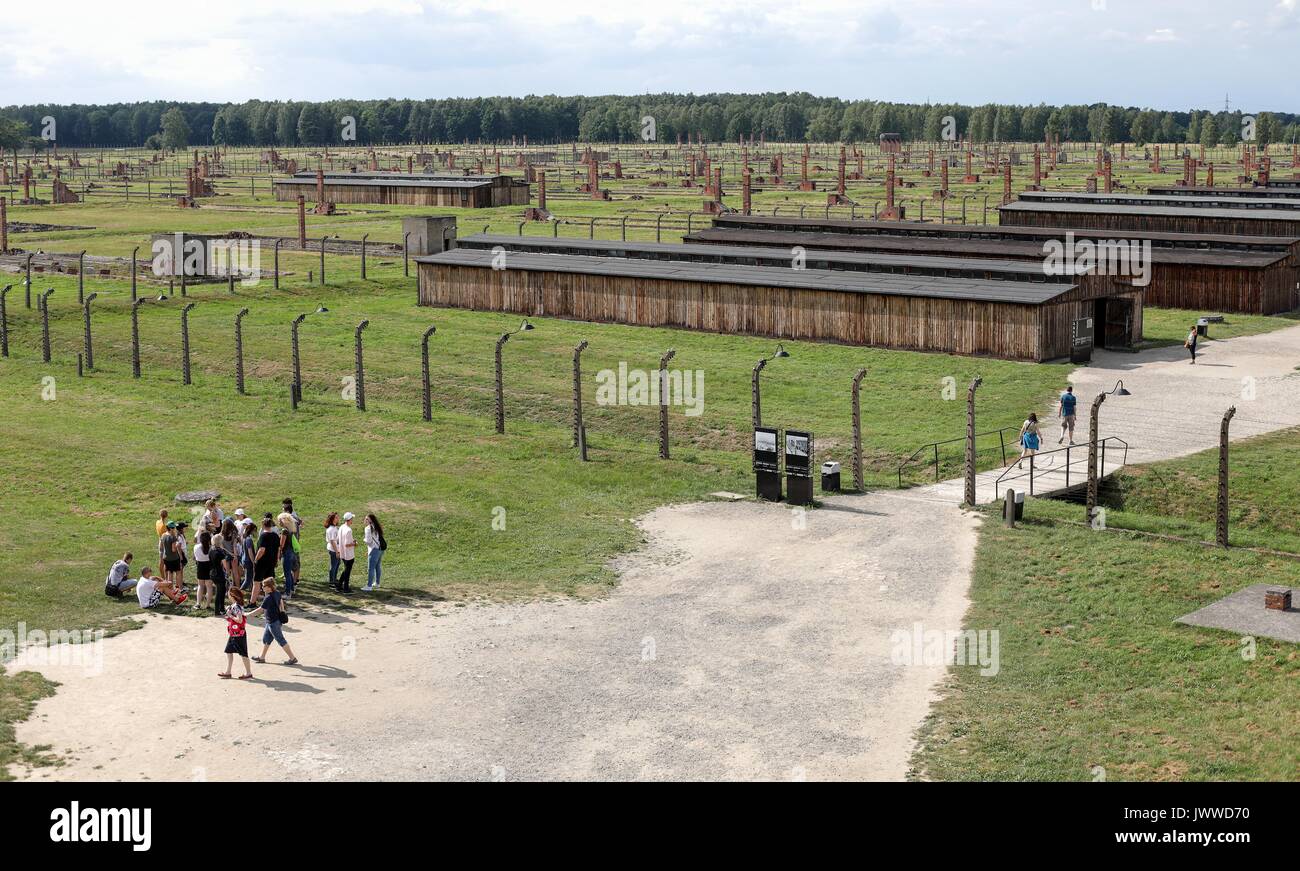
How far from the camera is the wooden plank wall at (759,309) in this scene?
54.0 meters

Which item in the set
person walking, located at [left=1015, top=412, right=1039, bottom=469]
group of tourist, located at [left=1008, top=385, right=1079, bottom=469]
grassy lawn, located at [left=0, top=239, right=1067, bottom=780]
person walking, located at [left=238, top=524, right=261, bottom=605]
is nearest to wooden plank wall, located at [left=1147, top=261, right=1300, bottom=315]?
grassy lawn, located at [left=0, top=239, right=1067, bottom=780]

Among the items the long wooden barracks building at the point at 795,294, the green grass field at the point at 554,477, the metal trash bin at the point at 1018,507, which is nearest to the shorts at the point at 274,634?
the green grass field at the point at 554,477

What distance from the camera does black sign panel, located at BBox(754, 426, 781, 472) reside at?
36500 mm

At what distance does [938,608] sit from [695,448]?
16010 mm

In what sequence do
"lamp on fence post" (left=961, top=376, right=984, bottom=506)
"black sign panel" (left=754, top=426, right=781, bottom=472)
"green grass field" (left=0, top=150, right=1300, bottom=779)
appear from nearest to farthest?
"green grass field" (left=0, top=150, right=1300, bottom=779) → "lamp on fence post" (left=961, top=376, right=984, bottom=506) → "black sign panel" (left=754, top=426, right=781, bottom=472)

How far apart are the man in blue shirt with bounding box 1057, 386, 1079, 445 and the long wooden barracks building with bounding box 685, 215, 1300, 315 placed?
68.9 feet

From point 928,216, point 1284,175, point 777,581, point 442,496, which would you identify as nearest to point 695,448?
point 442,496

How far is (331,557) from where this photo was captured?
29594 mm

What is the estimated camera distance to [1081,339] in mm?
54781

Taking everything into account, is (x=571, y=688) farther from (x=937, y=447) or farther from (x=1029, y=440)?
(x=937, y=447)

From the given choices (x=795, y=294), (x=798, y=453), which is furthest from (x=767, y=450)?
(x=795, y=294)
